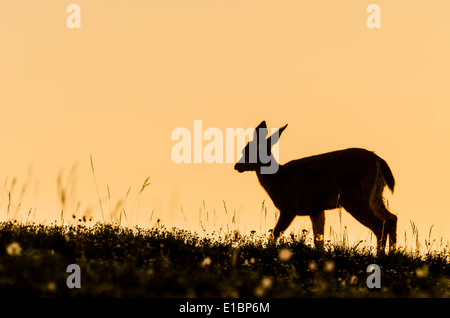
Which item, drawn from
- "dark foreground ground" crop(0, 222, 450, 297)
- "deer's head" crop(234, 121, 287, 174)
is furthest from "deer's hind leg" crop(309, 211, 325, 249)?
"dark foreground ground" crop(0, 222, 450, 297)

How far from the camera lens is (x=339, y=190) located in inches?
504

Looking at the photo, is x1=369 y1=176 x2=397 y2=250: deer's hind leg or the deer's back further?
the deer's back

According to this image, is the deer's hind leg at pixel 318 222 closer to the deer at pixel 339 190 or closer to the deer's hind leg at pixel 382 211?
the deer at pixel 339 190

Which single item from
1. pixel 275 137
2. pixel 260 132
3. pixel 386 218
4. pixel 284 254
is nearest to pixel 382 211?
pixel 386 218

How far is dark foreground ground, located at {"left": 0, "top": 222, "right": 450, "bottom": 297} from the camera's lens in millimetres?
6461

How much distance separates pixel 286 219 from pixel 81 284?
279 inches

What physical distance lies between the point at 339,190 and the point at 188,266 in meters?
5.58

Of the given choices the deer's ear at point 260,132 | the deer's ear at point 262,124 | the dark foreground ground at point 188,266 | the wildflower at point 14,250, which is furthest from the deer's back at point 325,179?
the wildflower at point 14,250

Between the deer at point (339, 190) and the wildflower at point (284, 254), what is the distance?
2.93 m

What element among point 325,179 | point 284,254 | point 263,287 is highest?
point 325,179

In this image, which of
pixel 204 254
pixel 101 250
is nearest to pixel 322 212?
pixel 204 254

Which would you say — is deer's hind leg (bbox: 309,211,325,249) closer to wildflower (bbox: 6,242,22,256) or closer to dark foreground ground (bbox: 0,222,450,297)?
dark foreground ground (bbox: 0,222,450,297)

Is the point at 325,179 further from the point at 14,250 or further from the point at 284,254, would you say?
the point at 14,250
